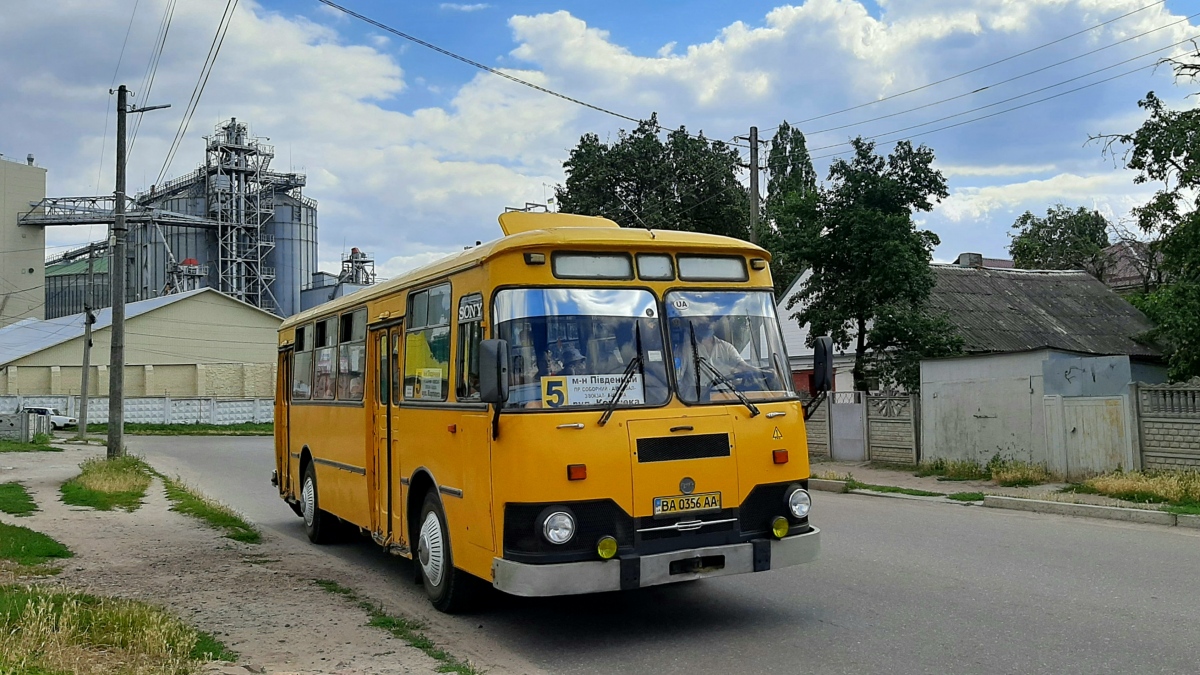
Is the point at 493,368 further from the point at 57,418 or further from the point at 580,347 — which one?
the point at 57,418

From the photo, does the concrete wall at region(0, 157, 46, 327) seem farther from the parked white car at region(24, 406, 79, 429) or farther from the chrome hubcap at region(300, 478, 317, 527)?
the chrome hubcap at region(300, 478, 317, 527)

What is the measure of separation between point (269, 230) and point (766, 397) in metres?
72.7

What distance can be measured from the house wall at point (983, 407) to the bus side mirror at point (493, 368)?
14139mm

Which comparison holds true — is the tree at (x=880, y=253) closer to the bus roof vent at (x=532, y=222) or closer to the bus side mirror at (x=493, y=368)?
the bus roof vent at (x=532, y=222)

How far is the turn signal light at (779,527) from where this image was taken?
7.57 meters

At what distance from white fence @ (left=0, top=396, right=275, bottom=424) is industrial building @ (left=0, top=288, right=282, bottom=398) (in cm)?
254

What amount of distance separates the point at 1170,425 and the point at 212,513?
46.7 ft

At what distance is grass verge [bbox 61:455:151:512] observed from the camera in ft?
58.0

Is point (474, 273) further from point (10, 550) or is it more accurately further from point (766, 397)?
point (10, 550)

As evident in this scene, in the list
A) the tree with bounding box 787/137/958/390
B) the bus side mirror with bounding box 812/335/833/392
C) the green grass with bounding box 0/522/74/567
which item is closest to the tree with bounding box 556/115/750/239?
the tree with bounding box 787/137/958/390

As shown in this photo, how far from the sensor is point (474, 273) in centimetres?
788

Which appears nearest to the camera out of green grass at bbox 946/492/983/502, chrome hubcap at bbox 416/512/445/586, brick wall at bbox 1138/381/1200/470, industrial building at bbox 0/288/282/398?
chrome hubcap at bbox 416/512/445/586

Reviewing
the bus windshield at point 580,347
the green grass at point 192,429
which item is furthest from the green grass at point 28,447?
the bus windshield at point 580,347

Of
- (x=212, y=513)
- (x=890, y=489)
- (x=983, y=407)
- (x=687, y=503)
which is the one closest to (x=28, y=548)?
(x=212, y=513)
